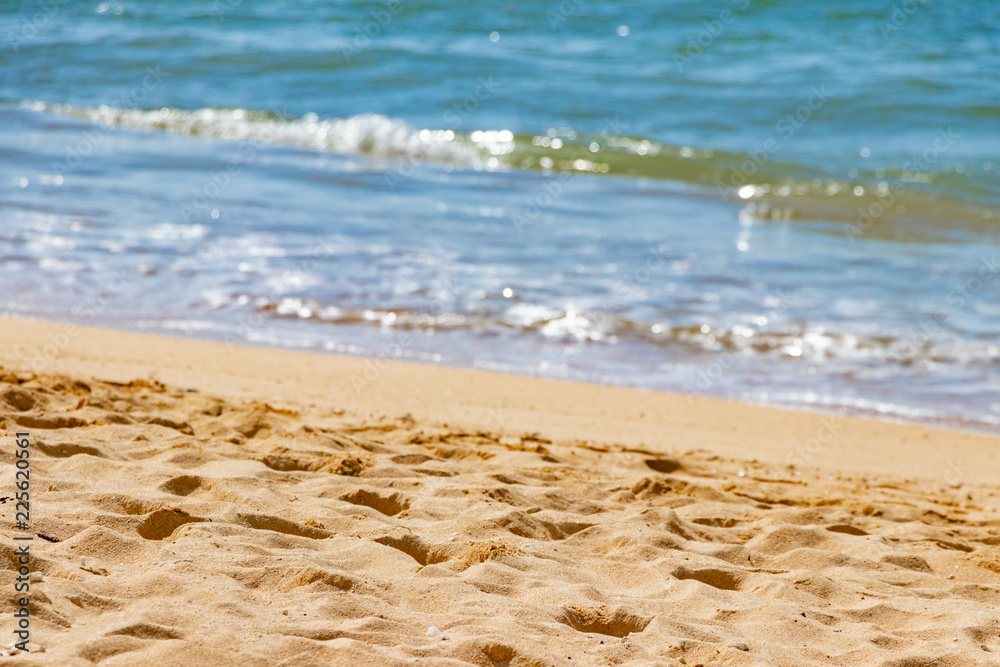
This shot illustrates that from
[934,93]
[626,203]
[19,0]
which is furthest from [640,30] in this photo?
[19,0]

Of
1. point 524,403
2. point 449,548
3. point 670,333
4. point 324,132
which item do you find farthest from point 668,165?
point 449,548

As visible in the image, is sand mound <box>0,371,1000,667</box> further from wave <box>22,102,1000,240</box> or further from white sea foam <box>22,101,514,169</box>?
white sea foam <box>22,101,514,169</box>

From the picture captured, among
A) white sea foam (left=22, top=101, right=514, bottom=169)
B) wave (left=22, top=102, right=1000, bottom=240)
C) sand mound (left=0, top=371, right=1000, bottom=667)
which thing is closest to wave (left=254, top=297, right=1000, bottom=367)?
sand mound (left=0, top=371, right=1000, bottom=667)

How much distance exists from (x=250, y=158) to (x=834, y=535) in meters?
9.97

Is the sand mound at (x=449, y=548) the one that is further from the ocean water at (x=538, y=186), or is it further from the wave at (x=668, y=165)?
the wave at (x=668, y=165)

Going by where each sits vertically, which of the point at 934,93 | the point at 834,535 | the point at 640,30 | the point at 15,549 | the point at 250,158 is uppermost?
the point at 640,30

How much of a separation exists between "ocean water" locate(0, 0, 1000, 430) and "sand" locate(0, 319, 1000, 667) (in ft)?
1.94

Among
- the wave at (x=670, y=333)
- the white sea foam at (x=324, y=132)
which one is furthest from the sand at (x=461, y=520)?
the white sea foam at (x=324, y=132)

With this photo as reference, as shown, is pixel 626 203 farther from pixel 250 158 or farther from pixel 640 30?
pixel 640 30

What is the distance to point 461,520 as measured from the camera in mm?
3625

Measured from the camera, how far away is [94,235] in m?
8.25

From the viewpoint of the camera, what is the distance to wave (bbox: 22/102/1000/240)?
1100cm

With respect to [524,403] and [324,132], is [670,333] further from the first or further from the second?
[324,132]

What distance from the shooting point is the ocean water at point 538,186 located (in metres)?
6.60
